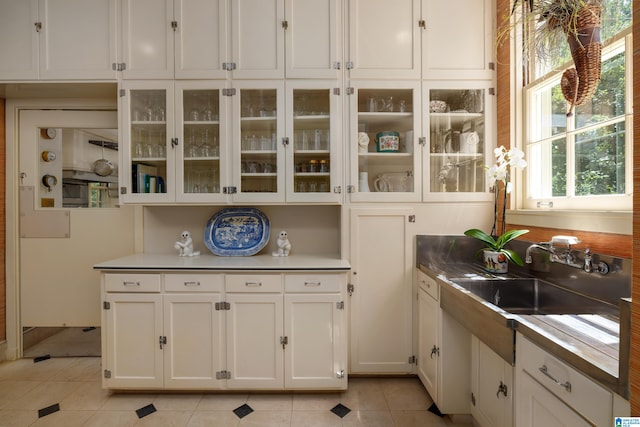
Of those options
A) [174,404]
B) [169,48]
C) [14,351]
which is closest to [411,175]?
[169,48]

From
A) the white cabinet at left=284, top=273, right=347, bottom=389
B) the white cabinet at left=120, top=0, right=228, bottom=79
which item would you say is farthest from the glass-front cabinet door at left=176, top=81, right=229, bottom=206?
the white cabinet at left=284, top=273, right=347, bottom=389

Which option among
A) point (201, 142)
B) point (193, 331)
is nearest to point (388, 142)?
point (201, 142)

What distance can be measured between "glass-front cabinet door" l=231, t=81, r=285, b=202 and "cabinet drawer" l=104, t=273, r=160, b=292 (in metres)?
0.78

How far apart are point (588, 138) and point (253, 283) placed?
2.13 m

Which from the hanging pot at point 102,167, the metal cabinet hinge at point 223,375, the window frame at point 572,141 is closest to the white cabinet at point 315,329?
the metal cabinet hinge at point 223,375

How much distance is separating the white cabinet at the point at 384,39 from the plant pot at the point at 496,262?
1369 millimetres

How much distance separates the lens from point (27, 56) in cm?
232

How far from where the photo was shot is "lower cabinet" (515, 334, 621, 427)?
89cm

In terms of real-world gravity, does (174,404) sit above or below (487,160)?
below

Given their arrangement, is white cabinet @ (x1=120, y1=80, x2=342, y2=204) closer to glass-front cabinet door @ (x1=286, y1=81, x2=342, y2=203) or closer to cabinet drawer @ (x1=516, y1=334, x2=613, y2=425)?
glass-front cabinet door @ (x1=286, y1=81, x2=342, y2=203)

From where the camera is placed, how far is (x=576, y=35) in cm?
149

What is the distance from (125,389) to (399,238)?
2.20m

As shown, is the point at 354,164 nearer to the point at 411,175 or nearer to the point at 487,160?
the point at 411,175

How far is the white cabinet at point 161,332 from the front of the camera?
212cm
